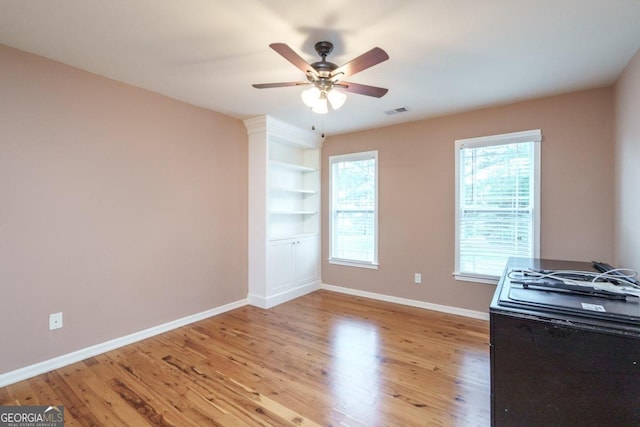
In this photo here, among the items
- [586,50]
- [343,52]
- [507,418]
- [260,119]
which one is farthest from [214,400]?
[586,50]

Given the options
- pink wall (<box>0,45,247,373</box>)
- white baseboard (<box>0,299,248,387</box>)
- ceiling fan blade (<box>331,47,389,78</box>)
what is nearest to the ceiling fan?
ceiling fan blade (<box>331,47,389,78</box>)

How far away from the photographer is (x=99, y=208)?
2.78 meters

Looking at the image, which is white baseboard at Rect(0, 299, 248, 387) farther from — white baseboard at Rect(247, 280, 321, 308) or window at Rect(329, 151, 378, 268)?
window at Rect(329, 151, 378, 268)

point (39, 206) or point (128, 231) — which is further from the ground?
point (39, 206)

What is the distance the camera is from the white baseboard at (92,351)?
231cm

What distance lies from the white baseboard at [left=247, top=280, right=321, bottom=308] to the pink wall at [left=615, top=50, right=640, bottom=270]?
11.9ft

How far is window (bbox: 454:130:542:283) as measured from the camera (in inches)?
131

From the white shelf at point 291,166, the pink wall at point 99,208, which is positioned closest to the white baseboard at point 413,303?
the pink wall at point 99,208

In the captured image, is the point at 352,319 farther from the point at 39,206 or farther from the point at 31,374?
the point at 39,206

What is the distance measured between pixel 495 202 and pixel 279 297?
300 centimetres

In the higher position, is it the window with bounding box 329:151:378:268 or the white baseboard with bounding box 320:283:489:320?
the window with bounding box 329:151:378:268

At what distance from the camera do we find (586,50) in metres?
2.29

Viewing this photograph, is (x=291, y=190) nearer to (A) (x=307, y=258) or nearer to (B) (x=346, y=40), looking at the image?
(A) (x=307, y=258)

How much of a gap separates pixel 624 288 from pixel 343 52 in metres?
2.30
